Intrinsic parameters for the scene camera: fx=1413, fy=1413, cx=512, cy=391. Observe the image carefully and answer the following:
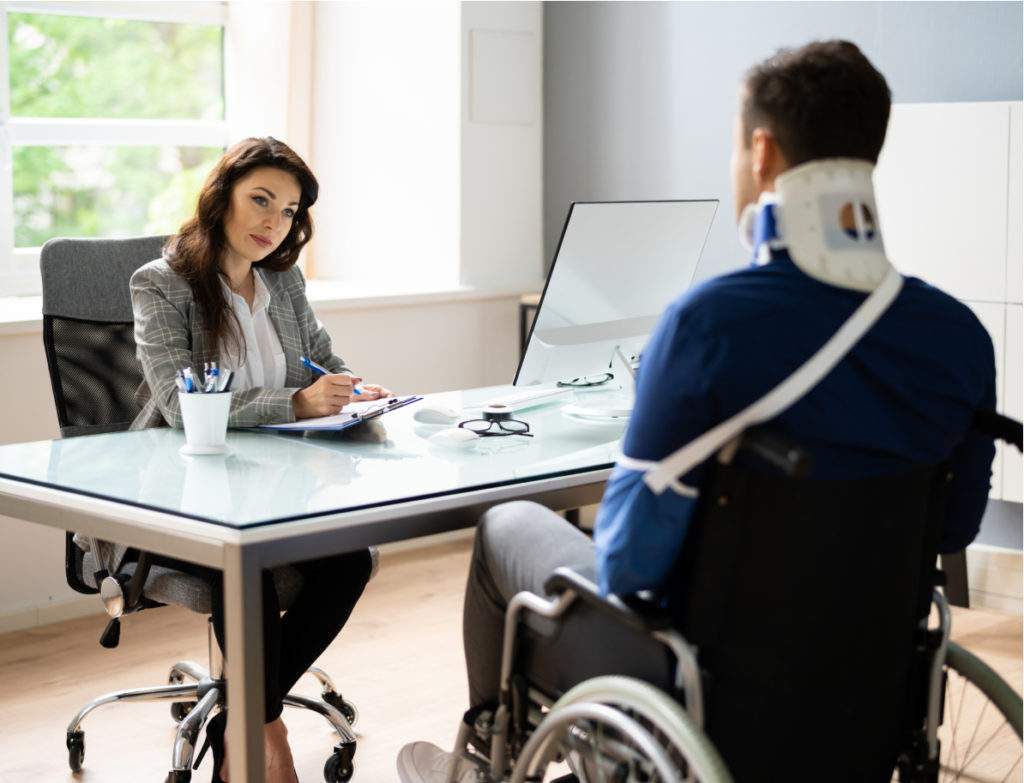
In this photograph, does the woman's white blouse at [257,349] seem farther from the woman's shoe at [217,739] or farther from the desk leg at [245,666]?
the desk leg at [245,666]

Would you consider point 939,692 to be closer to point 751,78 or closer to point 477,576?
point 477,576

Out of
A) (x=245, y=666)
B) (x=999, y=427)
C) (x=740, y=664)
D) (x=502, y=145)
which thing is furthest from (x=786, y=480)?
(x=502, y=145)

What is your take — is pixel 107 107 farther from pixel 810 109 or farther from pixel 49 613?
pixel 810 109

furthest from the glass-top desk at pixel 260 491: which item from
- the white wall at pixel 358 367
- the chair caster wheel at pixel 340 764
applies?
the white wall at pixel 358 367

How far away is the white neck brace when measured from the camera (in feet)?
5.29

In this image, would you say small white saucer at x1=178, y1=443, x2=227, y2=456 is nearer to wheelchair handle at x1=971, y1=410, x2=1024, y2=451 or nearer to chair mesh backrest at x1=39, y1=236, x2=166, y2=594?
chair mesh backrest at x1=39, y1=236, x2=166, y2=594

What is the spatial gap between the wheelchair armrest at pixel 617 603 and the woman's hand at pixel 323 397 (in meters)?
0.87

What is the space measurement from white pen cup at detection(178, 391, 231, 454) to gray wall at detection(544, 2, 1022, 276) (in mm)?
2370

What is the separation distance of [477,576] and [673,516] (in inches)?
18.6

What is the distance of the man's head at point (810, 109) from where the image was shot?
1.61 meters

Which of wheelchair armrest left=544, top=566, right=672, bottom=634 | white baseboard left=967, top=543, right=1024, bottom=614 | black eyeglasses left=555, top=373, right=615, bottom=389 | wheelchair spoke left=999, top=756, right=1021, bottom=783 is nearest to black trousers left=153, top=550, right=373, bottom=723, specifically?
black eyeglasses left=555, top=373, right=615, bottom=389

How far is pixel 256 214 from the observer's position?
9.01 ft

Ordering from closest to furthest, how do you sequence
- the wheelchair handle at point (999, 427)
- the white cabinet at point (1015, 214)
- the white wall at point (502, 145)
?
the wheelchair handle at point (999, 427)
the white cabinet at point (1015, 214)
the white wall at point (502, 145)

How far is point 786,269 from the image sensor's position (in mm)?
1607
